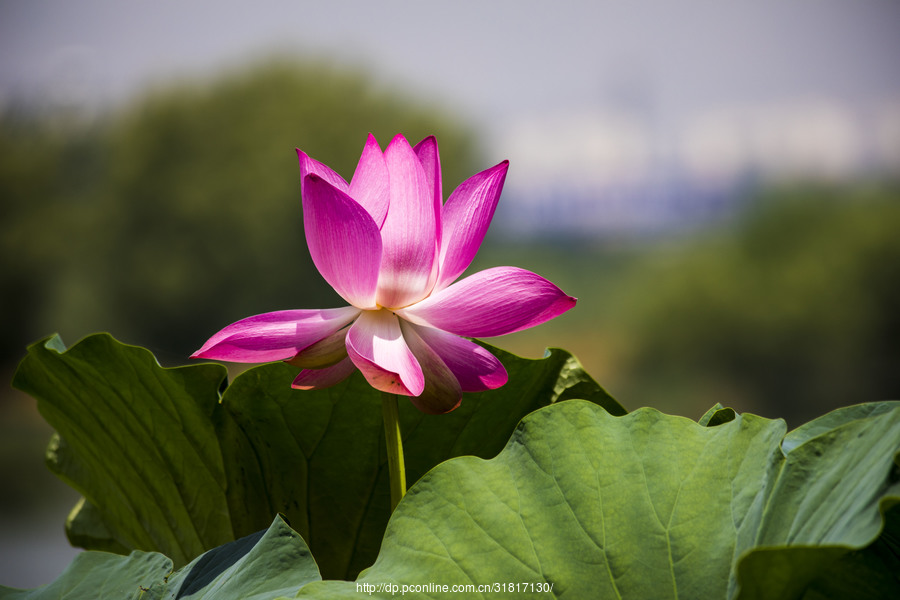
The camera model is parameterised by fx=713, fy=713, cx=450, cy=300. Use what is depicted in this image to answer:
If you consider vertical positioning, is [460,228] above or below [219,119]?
below

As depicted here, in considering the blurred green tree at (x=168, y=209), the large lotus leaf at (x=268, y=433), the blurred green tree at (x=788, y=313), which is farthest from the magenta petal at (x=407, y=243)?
the blurred green tree at (x=788, y=313)

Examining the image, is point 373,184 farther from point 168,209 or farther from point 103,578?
point 168,209

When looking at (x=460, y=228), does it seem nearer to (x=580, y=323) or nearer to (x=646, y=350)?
(x=646, y=350)

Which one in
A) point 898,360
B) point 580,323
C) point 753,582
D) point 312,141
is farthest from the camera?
point 580,323

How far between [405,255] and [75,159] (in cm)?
1070

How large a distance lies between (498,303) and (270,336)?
8 cm

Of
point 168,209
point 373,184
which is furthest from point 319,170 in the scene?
point 168,209

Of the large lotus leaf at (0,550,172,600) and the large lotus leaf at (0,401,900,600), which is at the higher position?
the large lotus leaf at (0,401,900,600)

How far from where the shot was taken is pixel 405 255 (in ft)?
0.84

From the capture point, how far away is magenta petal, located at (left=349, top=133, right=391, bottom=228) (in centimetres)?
27

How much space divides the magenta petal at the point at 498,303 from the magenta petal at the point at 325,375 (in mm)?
45

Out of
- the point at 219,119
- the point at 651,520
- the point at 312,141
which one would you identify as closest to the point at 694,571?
the point at 651,520

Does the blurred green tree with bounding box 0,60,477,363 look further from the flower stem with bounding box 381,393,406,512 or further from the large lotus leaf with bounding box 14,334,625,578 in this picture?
the flower stem with bounding box 381,393,406,512

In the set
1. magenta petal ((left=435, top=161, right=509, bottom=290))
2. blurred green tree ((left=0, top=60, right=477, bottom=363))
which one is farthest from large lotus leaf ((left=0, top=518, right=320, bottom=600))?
blurred green tree ((left=0, top=60, right=477, bottom=363))
